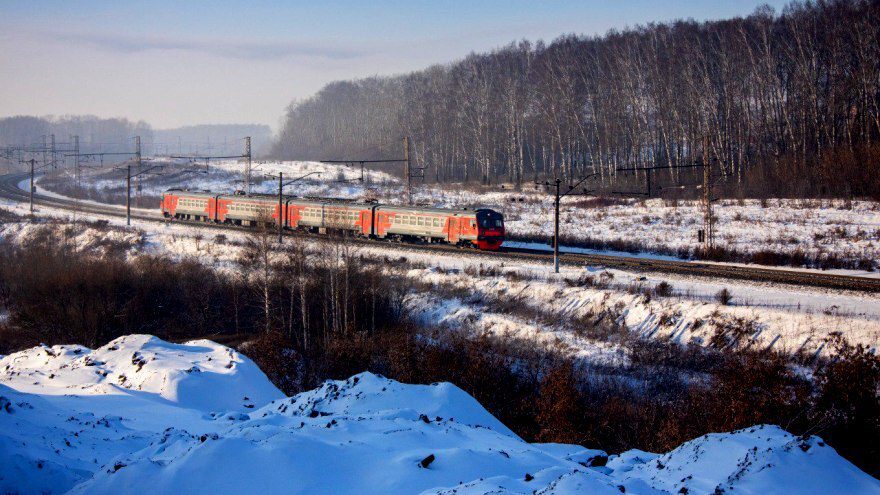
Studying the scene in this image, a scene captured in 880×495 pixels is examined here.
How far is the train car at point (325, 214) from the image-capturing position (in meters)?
38.6

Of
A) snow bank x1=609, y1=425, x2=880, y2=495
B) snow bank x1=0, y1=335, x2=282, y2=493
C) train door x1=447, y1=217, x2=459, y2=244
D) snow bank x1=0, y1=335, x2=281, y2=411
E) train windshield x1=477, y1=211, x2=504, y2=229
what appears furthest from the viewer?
train door x1=447, y1=217, x2=459, y2=244

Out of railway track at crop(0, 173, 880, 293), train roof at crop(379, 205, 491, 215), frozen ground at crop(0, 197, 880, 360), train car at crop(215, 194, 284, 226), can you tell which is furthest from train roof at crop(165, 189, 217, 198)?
railway track at crop(0, 173, 880, 293)

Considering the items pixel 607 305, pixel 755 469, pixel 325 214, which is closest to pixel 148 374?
pixel 755 469

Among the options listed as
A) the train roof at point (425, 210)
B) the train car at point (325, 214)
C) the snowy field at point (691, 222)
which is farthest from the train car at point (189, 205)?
the train roof at point (425, 210)

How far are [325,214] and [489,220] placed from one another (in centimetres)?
1083

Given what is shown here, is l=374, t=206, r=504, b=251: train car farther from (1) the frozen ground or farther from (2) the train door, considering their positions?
(1) the frozen ground

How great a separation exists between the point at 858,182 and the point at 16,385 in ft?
140

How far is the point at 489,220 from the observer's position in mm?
34188

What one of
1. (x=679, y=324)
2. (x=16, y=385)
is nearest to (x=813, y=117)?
(x=679, y=324)

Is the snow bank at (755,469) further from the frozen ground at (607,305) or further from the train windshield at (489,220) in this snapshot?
the train windshield at (489,220)

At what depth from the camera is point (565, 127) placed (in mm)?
65312

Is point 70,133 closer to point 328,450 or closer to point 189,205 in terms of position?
point 189,205

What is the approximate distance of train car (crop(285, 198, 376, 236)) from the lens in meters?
38.6

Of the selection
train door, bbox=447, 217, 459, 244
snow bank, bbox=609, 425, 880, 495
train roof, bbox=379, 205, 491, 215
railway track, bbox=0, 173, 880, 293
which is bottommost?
snow bank, bbox=609, 425, 880, 495
